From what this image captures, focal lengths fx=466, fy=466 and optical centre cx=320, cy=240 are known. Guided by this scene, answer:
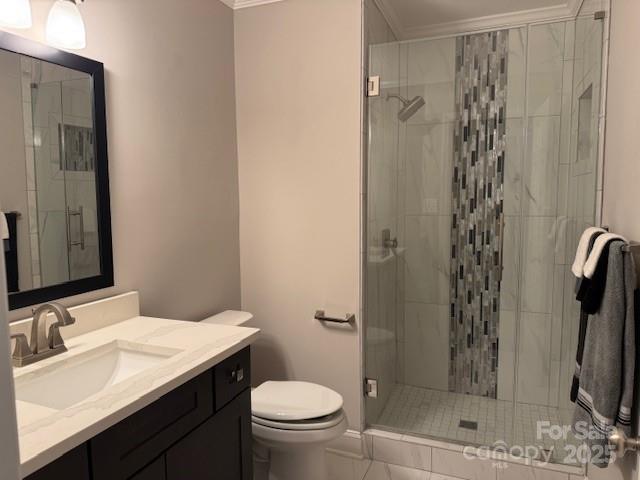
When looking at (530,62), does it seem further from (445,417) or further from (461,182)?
(445,417)

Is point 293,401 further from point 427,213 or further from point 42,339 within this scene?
point 427,213

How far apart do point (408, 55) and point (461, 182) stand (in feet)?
2.61

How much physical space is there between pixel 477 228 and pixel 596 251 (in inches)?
53.4

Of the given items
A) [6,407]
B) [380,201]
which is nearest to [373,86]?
[380,201]

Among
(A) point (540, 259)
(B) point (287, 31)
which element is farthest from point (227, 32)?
(A) point (540, 259)

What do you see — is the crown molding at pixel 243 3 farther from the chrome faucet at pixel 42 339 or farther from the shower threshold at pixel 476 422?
the shower threshold at pixel 476 422

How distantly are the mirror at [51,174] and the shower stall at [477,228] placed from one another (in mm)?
1249

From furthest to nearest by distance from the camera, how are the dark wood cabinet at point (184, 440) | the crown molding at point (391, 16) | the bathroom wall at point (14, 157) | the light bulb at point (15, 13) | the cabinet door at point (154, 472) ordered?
1. the crown molding at point (391, 16)
2. the bathroom wall at point (14, 157)
3. the light bulb at point (15, 13)
4. the cabinet door at point (154, 472)
5. the dark wood cabinet at point (184, 440)

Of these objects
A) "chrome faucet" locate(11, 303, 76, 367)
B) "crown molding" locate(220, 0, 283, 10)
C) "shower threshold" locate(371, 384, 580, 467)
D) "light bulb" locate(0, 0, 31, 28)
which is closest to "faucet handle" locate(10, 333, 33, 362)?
"chrome faucet" locate(11, 303, 76, 367)

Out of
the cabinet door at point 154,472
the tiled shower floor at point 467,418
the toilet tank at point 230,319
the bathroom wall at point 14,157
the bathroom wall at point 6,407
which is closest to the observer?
the bathroom wall at point 6,407

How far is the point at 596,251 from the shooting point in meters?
1.44

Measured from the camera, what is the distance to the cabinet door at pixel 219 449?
4.34 ft

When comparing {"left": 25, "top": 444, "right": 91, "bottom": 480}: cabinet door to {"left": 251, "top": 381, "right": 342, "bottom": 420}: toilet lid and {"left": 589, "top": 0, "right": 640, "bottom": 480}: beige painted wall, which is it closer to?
{"left": 251, "top": 381, "right": 342, "bottom": 420}: toilet lid

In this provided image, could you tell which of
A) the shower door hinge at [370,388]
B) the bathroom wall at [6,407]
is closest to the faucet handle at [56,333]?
the bathroom wall at [6,407]
